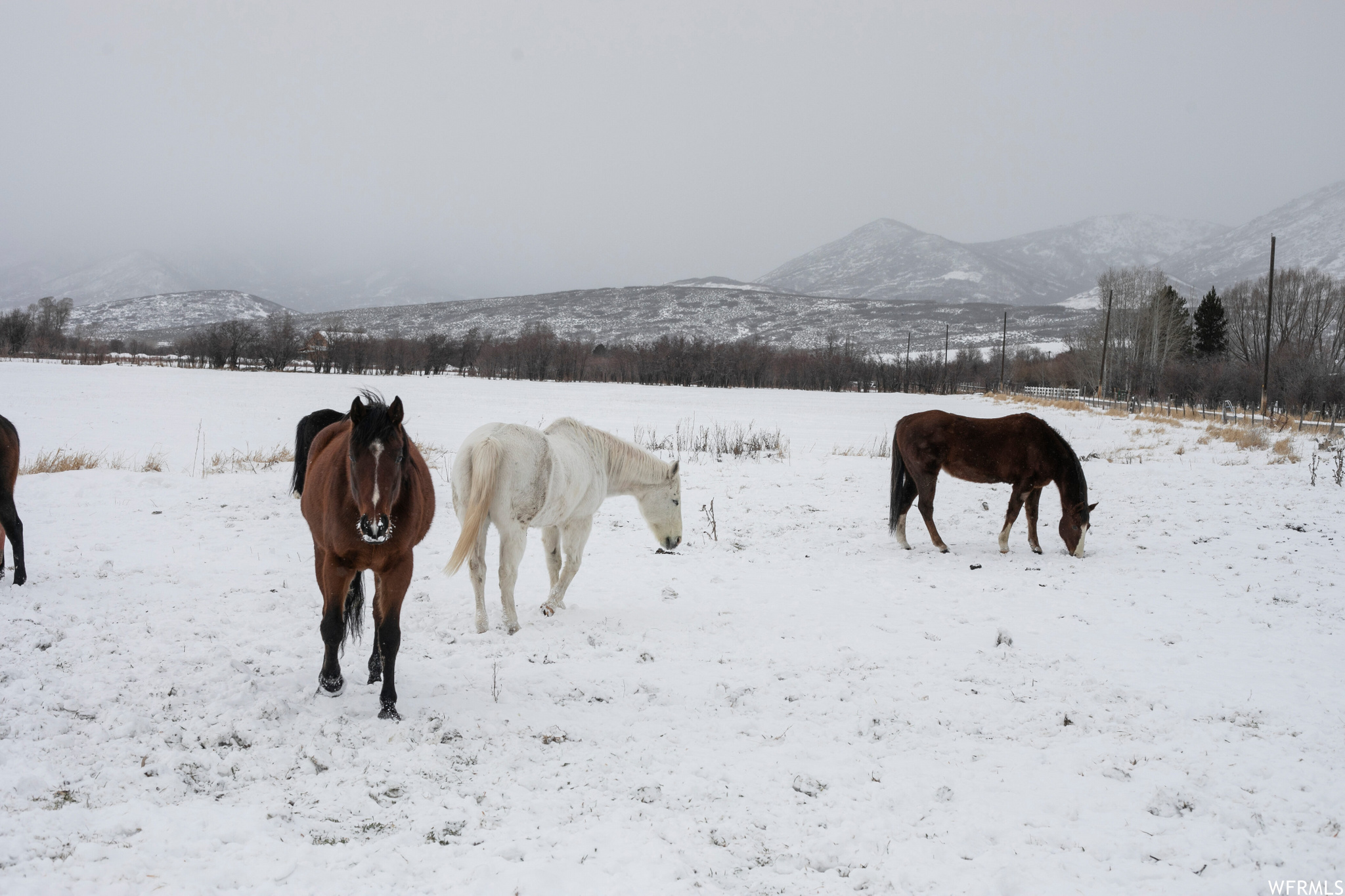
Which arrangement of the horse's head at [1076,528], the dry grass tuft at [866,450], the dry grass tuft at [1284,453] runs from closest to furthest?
1. the horse's head at [1076,528]
2. the dry grass tuft at [1284,453]
3. the dry grass tuft at [866,450]

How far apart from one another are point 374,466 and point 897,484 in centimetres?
703

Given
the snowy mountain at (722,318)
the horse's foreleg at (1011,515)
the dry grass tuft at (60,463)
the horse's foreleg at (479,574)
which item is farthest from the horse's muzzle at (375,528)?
the snowy mountain at (722,318)

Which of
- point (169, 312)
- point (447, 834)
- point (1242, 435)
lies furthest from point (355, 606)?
point (169, 312)

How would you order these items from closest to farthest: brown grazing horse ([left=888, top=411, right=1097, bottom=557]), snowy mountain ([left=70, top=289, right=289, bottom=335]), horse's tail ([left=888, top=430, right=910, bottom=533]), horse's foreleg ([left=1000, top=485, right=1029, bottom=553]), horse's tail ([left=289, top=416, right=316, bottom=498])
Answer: brown grazing horse ([left=888, top=411, right=1097, bottom=557])
horse's foreleg ([left=1000, top=485, right=1029, bottom=553])
horse's tail ([left=888, top=430, right=910, bottom=533])
horse's tail ([left=289, top=416, right=316, bottom=498])
snowy mountain ([left=70, top=289, right=289, bottom=335])

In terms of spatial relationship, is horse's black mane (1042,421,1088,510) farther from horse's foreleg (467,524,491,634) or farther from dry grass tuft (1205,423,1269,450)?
dry grass tuft (1205,423,1269,450)

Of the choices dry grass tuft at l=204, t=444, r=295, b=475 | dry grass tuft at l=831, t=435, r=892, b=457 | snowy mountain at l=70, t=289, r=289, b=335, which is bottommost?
dry grass tuft at l=204, t=444, r=295, b=475

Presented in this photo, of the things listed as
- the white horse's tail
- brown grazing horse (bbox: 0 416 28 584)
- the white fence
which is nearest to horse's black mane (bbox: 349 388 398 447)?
the white horse's tail

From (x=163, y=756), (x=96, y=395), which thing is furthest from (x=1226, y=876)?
(x=96, y=395)

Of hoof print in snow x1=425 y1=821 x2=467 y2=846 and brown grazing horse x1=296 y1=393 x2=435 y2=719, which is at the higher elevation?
brown grazing horse x1=296 y1=393 x2=435 y2=719

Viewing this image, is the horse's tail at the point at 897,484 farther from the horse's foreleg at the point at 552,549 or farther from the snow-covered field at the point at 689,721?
the horse's foreleg at the point at 552,549

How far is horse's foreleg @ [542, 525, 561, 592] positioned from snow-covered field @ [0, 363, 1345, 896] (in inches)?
13.7

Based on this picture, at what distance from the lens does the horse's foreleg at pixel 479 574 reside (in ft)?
17.8

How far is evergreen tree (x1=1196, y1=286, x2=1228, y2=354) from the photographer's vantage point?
50.3m

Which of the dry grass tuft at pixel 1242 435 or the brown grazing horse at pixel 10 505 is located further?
the dry grass tuft at pixel 1242 435
